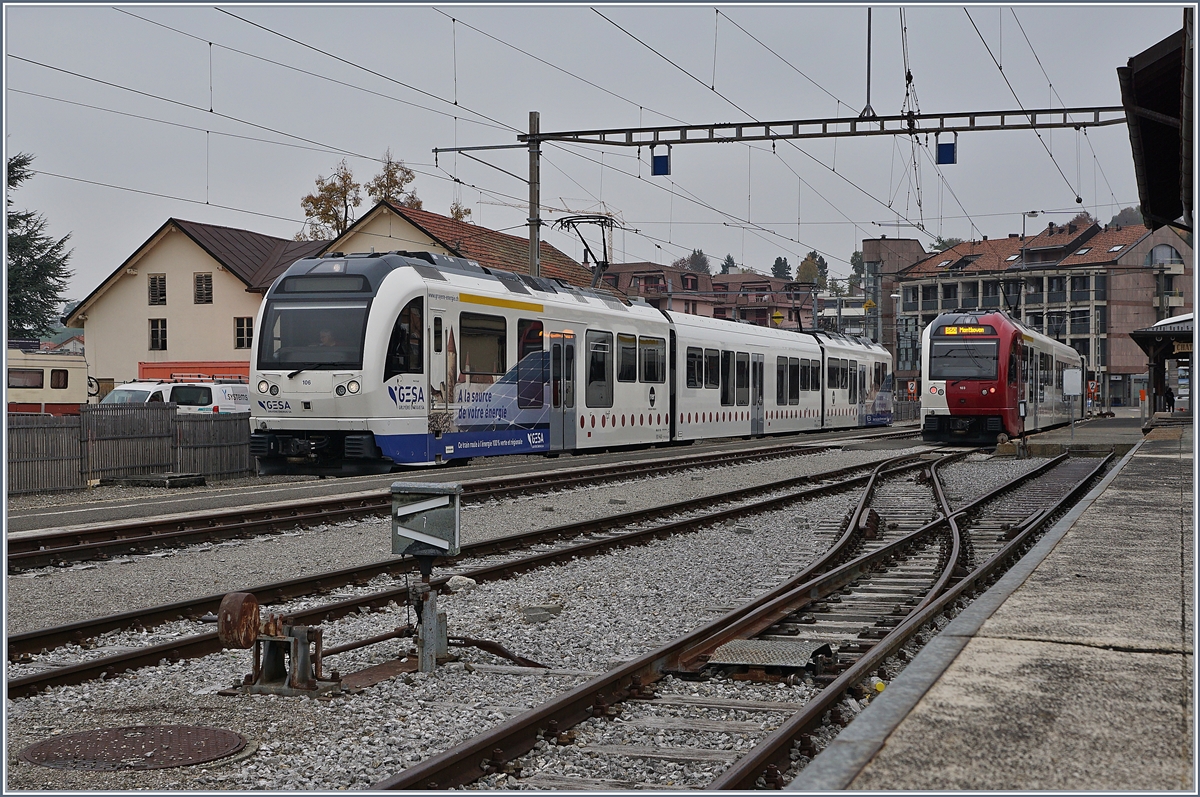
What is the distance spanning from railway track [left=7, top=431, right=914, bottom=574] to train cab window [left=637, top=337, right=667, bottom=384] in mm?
5500

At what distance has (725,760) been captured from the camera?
17.5ft

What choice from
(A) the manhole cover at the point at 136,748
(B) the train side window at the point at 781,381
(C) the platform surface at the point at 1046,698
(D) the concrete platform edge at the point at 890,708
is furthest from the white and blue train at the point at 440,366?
(A) the manhole cover at the point at 136,748

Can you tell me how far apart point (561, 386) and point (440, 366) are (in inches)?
156

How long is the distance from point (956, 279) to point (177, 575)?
92.6m

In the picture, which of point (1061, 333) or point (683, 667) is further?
point (1061, 333)

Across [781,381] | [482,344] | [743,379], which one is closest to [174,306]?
[781,381]

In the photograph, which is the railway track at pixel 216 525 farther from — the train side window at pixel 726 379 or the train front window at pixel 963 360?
the train front window at pixel 963 360

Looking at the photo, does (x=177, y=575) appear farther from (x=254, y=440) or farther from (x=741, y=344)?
(x=741, y=344)

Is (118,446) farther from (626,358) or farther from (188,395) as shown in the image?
(188,395)

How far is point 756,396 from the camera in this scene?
3331 cm

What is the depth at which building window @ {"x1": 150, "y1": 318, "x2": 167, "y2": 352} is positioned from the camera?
49375 mm

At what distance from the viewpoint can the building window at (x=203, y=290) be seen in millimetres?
48719

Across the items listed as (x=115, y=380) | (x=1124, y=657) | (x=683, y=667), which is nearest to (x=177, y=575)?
(x=683, y=667)

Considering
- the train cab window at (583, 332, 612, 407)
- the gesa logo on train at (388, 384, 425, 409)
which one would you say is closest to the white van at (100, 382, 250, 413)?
the train cab window at (583, 332, 612, 407)
